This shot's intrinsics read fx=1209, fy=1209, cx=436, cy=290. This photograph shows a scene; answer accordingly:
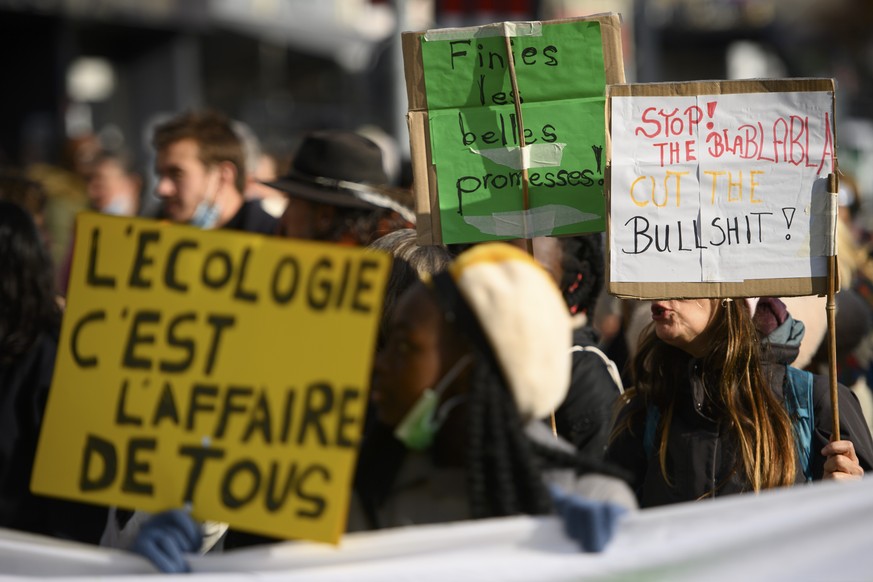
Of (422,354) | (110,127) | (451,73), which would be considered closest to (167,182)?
(451,73)

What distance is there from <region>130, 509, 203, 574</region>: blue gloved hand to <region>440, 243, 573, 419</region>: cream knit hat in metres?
0.63

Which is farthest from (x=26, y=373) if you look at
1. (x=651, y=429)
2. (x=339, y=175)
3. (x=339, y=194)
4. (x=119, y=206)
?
(x=119, y=206)

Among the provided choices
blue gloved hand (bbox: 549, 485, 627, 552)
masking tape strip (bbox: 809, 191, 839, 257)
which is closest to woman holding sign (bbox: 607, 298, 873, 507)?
masking tape strip (bbox: 809, 191, 839, 257)

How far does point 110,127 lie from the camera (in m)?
18.7

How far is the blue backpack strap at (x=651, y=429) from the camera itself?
311 centimetres

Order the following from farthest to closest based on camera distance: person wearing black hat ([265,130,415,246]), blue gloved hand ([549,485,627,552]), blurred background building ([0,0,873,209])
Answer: blurred background building ([0,0,873,209]) < person wearing black hat ([265,130,415,246]) < blue gloved hand ([549,485,627,552])

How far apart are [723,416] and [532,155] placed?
3.03ft

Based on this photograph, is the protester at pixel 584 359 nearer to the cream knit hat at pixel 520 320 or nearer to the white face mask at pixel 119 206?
the cream knit hat at pixel 520 320

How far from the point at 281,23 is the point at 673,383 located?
1856cm

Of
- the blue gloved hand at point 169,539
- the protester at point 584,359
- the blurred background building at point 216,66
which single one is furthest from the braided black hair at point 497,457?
the blurred background building at point 216,66

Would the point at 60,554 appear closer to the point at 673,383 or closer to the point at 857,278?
the point at 673,383

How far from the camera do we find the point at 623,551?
83.0 inches

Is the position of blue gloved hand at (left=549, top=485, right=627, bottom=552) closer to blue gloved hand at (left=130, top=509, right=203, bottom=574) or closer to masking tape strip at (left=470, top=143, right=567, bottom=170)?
blue gloved hand at (left=130, top=509, right=203, bottom=574)

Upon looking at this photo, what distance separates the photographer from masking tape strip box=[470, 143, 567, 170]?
342cm
